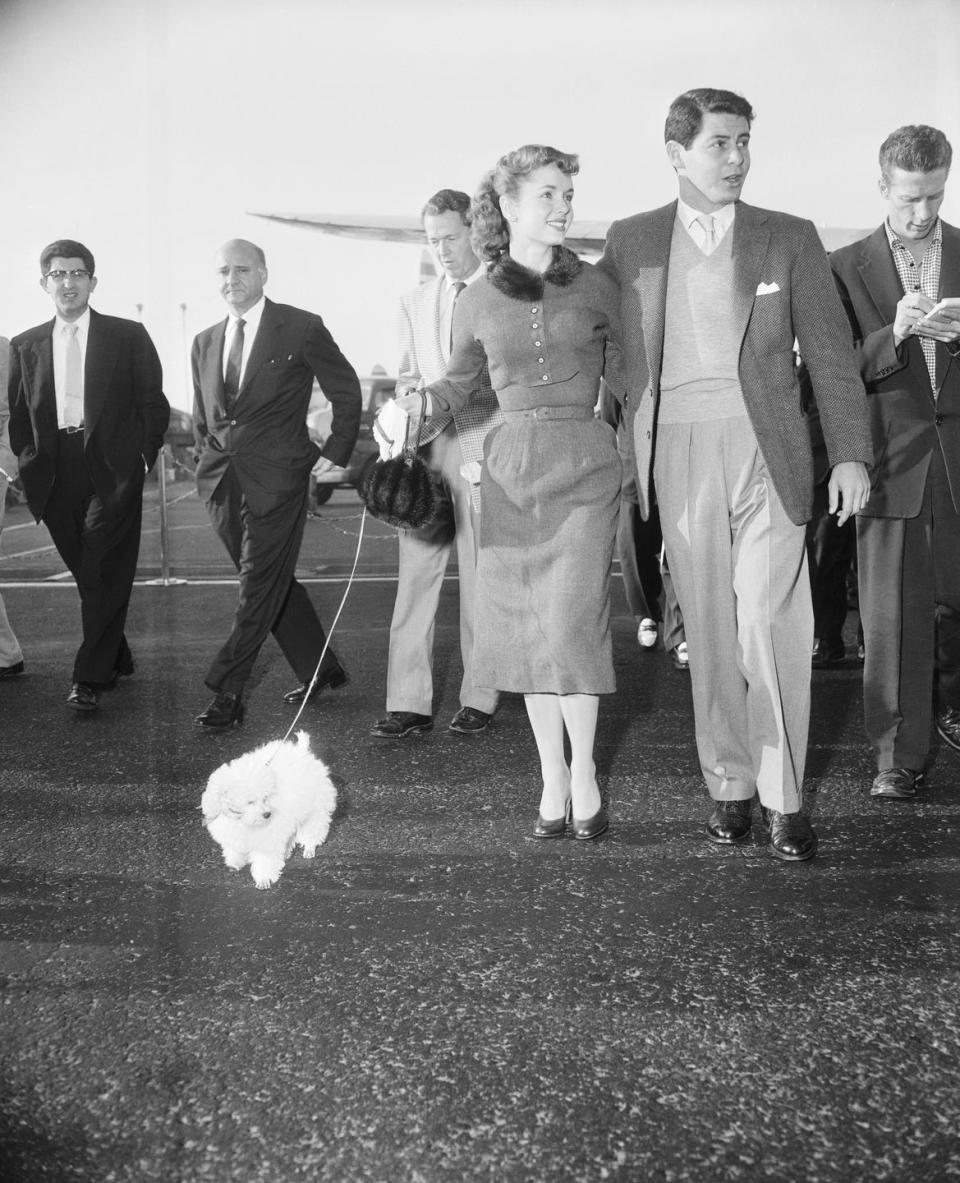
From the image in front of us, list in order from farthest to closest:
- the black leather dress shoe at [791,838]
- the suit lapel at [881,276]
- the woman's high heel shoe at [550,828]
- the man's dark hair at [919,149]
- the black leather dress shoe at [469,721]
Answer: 1. the black leather dress shoe at [469,721]
2. the suit lapel at [881,276]
3. the man's dark hair at [919,149]
4. the woman's high heel shoe at [550,828]
5. the black leather dress shoe at [791,838]

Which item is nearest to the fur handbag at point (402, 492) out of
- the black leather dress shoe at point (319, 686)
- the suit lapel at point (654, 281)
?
the suit lapel at point (654, 281)

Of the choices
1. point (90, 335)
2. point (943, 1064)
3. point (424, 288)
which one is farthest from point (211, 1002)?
point (90, 335)

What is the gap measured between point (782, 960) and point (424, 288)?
3.41 meters

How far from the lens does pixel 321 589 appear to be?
10.5 m

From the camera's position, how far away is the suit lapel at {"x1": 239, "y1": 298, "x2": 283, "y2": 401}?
5812 mm

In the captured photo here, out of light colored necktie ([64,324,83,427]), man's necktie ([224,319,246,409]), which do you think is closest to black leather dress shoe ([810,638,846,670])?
man's necktie ([224,319,246,409])

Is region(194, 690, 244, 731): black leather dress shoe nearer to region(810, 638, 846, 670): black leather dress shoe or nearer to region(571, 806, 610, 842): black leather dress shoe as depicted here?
region(571, 806, 610, 842): black leather dress shoe

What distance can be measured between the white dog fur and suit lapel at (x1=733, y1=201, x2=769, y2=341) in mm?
1810

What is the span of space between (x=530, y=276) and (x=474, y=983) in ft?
6.72

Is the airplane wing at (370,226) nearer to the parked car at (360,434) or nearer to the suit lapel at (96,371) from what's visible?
the parked car at (360,434)

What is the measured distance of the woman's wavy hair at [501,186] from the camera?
3.78m

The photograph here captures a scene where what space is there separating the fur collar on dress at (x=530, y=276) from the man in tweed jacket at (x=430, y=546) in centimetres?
148

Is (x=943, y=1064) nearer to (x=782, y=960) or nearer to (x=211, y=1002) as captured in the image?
(x=782, y=960)

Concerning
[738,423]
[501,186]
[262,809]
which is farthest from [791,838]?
[501,186]
